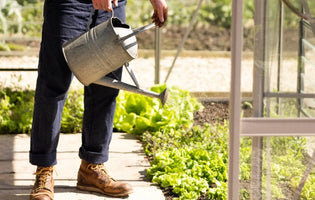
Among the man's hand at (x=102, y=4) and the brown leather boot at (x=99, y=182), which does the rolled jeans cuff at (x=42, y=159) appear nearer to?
the brown leather boot at (x=99, y=182)

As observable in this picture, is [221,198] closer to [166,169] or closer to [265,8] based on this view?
[166,169]

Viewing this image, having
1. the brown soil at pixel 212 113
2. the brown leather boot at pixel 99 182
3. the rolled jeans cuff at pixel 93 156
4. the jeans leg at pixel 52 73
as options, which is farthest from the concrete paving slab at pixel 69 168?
the brown soil at pixel 212 113

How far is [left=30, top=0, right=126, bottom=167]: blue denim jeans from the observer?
9.28 ft

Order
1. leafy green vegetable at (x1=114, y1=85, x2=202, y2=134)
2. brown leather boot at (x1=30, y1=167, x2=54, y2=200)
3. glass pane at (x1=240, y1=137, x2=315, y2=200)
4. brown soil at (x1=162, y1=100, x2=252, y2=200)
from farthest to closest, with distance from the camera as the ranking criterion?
leafy green vegetable at (x1=114, y1=85, x2=202, y2=134) → brown soil at (x1=162, y1=100, x2=252, y2=200) → brown leather boot at (x1=30, y1=167, x2=54, y2=200) → glass pane at (x1=240, y1=137, x2=315, y2=200)

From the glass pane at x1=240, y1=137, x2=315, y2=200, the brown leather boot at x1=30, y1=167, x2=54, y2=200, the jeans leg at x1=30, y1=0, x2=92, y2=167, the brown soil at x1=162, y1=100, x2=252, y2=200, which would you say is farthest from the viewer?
the brown soil at x1=162, y1=100, x2=252, y2=200

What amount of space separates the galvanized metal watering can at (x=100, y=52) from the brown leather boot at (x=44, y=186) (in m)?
0.54

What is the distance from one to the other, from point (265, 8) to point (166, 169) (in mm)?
1317

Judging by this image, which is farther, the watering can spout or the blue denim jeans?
the blue denim jeans

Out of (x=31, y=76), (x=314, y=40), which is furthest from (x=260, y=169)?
(x=31, y=76)

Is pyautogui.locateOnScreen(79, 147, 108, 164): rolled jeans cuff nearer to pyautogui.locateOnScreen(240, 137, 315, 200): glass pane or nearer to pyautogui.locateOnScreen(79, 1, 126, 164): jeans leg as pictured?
pyautogui.locateOnScreen(79, 1, 126, 164): jeans leg

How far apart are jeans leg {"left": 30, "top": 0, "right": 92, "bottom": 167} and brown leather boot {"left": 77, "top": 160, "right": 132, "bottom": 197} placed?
0.22m

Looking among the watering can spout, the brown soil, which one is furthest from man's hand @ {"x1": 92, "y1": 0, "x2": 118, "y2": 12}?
the brown soil

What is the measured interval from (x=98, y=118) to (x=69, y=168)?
61 centimetres

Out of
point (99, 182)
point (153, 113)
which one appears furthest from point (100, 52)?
point (153, 113)
